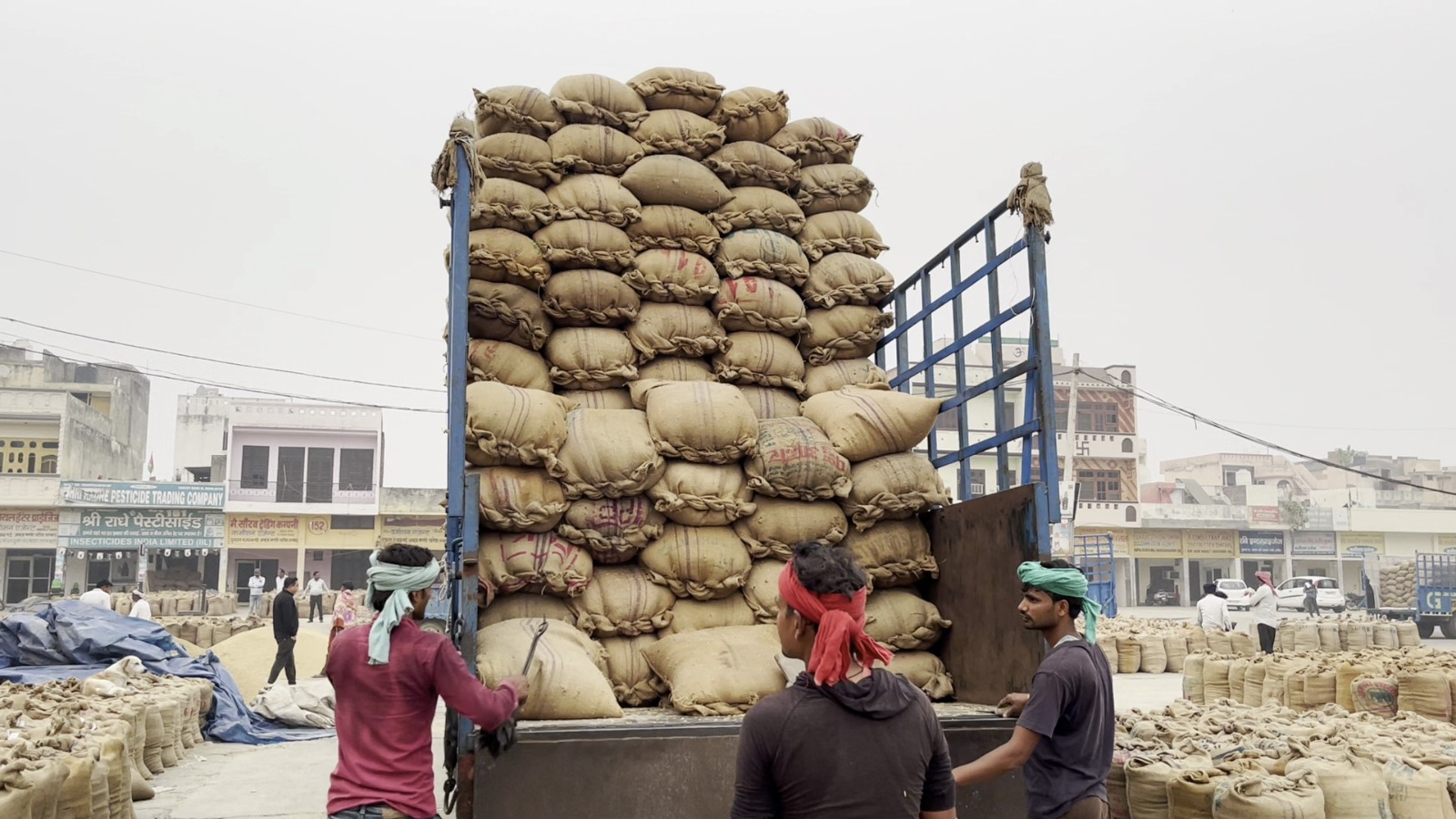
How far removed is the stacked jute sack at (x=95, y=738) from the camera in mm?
4281

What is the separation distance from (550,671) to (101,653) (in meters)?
7.69

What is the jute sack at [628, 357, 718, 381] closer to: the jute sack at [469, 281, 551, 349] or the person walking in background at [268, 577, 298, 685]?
the jute sack at [469, 281, 551, 349]

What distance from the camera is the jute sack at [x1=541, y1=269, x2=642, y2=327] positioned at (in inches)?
213

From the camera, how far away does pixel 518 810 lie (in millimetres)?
3395

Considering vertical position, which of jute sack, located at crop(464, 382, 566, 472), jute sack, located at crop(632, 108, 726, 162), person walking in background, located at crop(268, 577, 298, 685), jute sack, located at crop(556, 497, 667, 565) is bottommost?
person walking in background, located at crop(268, 577, 298, 685)

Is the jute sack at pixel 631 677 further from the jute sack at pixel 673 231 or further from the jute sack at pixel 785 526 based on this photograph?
the jute sack at pixel 673 231

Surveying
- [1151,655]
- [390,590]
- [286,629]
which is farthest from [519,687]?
[1151,655]

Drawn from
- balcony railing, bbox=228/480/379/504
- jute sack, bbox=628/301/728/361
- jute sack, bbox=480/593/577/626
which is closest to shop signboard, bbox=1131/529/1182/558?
balcony railing, bbox=228/480/379/504

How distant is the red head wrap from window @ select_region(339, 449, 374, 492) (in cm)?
3895

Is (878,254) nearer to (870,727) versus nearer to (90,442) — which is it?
(870,727)

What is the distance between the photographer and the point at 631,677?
4.64 m

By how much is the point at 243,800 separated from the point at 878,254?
516cm

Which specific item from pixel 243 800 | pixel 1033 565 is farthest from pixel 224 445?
pixel 1033 565

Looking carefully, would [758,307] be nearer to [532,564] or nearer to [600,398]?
[600,398]
